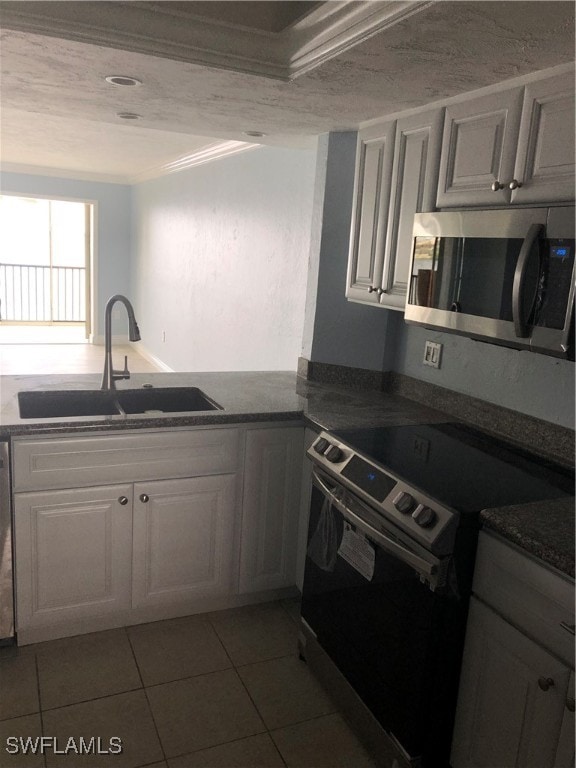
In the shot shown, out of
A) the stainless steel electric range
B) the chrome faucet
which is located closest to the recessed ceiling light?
the chrome faucet

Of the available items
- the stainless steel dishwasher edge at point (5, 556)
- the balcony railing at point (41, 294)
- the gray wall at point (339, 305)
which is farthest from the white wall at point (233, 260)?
the balcony railing at point (41, 294)

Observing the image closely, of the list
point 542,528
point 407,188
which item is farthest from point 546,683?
point 407,188

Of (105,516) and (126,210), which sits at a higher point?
(126,210)

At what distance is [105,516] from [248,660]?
0.74 meters

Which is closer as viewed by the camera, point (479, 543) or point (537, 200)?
point (479, 543)

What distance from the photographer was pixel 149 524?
7.67 ft

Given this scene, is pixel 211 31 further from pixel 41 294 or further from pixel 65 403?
pixel 41 294

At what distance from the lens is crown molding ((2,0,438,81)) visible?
1.61 meters

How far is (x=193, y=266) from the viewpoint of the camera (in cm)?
569

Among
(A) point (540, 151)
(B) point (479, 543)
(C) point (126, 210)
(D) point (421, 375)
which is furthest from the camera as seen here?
(C) point (126, 210)

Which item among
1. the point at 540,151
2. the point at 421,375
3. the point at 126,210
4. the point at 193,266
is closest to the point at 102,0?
the point at 540,151

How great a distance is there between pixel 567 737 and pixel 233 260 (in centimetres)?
382

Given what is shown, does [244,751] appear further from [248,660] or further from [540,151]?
[540,151]

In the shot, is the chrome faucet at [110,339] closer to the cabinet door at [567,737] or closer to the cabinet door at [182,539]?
the cabinet door at [182,539]
